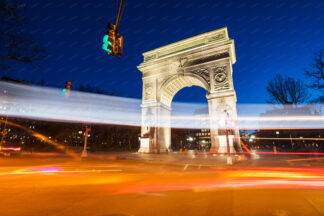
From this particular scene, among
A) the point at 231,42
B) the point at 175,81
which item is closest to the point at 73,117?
the point at 175,81

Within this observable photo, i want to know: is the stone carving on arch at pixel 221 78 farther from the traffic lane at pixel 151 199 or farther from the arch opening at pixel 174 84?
the traffic lane at pixel 151 199

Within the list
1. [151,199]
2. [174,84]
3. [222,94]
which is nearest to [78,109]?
[174,84]

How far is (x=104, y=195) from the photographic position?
11.9 ft

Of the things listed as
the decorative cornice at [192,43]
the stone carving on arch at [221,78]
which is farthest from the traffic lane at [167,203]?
the decorative cornice at [192,43]

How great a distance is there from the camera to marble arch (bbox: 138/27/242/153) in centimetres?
1916

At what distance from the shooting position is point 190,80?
2453 centimetres

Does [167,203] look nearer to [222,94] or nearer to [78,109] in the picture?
[222,94]

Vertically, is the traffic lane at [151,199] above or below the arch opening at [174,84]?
below

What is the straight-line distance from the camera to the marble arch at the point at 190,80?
62.8 feet

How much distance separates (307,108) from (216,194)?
35593 mm

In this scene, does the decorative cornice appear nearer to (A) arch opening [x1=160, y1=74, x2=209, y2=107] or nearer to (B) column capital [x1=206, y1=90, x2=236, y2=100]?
(A) arch opening [x1=160, y1=74, x2=209, y2=107]

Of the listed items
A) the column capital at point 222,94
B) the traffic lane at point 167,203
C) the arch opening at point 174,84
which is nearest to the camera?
the traffic lane at point 167,203

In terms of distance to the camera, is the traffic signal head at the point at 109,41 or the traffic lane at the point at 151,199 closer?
the traffic lane at the point at 151,199

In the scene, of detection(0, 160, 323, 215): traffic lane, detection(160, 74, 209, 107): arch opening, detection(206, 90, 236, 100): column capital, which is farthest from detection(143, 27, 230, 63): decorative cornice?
detection(0, 160, 323, 215): traffic lane
